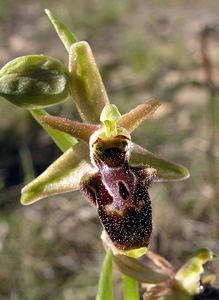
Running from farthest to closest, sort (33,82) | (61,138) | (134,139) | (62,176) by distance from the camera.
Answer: (134,139)
(61,138)
(62,176)
(33,82)

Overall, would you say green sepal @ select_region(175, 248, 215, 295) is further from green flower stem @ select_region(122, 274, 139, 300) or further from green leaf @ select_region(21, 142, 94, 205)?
green leaf @ select_region(21, 142, 94, 205)

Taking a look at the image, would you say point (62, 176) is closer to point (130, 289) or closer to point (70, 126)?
point (70, 126)

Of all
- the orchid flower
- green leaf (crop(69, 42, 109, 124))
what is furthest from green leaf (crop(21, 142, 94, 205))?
green leaf (crop(69, 42, 109, 124))

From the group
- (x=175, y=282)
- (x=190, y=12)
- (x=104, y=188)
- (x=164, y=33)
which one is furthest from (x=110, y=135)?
(x=190, y=12)

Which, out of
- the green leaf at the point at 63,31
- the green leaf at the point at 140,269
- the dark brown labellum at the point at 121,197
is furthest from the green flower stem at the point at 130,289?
the green leaf at the point at 63,31

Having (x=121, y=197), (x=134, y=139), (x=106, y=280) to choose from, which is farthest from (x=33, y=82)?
(x=134, y=139)

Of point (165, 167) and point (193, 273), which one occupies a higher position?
point (165, 167)

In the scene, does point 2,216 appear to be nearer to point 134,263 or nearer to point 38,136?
point 38,136
